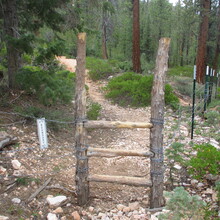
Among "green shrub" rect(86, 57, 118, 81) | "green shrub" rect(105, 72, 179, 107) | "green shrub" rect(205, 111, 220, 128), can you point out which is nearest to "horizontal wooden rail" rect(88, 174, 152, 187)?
"green shrub" rect(205, 111, 220, 128)

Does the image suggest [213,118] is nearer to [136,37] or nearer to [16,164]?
[16,164]

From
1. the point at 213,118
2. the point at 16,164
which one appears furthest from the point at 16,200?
the point at 213,118

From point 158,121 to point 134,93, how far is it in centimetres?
677

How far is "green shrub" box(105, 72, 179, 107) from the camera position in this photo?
9.80 m

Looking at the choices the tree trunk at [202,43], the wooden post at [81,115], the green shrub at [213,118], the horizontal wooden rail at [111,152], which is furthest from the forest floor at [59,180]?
the tree trunk at [202,43]

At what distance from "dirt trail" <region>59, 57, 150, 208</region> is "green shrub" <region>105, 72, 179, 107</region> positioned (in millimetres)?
467

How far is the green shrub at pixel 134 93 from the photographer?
9797mm

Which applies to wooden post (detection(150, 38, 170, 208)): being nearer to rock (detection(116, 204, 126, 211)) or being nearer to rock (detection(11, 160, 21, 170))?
rock (detection(116, 204, 126, 211))

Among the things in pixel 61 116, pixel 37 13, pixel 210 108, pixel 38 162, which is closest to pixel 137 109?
pixel 210 108

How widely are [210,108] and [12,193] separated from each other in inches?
293

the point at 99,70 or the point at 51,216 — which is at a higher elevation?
the point at 99,70

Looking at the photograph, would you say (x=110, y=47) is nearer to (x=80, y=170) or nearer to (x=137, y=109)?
(x=137, y=109)

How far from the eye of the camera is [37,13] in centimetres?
618

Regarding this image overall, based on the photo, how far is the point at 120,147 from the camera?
20.3 ft
